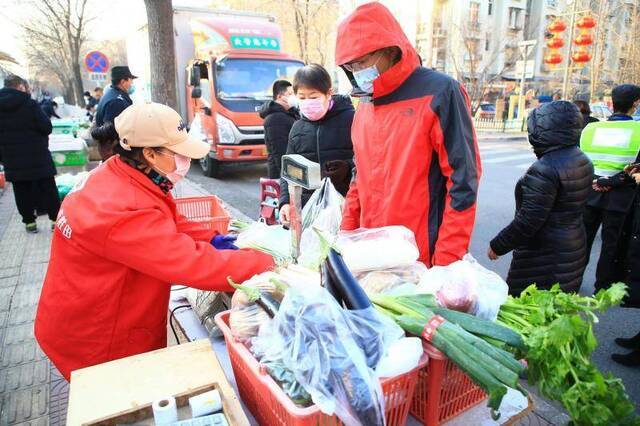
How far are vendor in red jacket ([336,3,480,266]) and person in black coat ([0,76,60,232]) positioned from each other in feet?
17.1

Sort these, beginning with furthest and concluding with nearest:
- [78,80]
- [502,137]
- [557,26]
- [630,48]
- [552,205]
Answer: [78,80] → [502,137] → [630,48] → [557,26] → [552,205]

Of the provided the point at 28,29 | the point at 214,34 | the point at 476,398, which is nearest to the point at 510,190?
the point at 214,34

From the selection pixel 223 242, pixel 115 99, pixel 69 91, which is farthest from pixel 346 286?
pixel 69 91

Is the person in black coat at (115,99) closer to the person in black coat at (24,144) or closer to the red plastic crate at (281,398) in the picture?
the person in black coat at (24,144)

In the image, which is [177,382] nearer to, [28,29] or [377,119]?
[377,119]

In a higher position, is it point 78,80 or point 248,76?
point 78,80

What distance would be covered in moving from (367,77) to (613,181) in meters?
2.99

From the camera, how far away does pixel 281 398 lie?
1.04 m

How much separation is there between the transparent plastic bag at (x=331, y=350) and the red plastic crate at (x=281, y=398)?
48 mm

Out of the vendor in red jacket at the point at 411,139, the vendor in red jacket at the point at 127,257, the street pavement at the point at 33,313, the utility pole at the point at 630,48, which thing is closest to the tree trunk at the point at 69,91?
the street pavement at the point at 33,313

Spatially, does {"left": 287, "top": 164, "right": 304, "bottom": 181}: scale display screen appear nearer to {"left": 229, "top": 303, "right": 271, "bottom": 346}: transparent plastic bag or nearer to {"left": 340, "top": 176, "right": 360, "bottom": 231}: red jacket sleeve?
{"left": 229, "top": 303, "right": 271, "bottom": 346}: transparent plastic bag

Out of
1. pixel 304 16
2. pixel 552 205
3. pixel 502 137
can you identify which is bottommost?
pixel 502 137

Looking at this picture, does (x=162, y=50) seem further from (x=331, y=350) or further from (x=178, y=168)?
(x=331, y=350)

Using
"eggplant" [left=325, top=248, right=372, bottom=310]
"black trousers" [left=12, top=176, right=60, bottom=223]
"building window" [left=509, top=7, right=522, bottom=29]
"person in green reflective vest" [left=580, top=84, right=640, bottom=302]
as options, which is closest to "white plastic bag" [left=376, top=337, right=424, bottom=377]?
"eggplant" [left=325, top=248, right=372, bottom=310]
